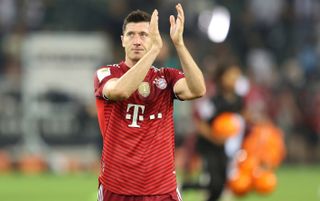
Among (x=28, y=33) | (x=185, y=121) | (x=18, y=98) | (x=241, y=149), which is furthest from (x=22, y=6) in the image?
(x=241, y=149)

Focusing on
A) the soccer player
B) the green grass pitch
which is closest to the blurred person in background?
the green grass pitch

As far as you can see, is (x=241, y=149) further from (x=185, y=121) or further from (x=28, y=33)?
(x=28, y=33)

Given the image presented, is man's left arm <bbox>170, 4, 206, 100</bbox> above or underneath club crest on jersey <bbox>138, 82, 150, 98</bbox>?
above

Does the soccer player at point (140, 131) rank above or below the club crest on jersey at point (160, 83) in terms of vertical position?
below

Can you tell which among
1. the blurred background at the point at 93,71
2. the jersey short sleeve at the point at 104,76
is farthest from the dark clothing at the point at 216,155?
the jersey short sleeve at the point at 104,76

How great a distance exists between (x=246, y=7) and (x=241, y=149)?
9.44 m

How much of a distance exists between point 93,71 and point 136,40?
1352 centimetres

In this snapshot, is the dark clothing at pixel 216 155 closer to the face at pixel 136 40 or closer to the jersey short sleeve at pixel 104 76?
the jersey short sleeve at pixel 104 76

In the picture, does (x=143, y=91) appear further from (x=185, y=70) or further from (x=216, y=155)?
(x=216, y=155)

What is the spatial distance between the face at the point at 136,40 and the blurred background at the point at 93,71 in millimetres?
11149

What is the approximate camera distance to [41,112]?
20.8 meters

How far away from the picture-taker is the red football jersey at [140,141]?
7777mm

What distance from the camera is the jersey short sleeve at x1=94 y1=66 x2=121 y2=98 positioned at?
308 inches

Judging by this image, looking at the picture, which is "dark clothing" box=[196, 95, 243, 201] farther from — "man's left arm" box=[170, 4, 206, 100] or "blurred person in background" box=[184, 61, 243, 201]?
"man's left arm" box=[170, 4, 206, 100]
